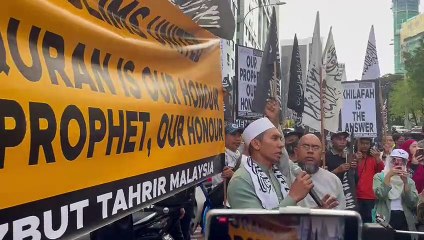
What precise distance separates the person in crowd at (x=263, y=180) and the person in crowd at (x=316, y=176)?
60 centimetres

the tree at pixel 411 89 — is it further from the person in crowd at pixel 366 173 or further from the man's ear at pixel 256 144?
the man's ear at pixel 256 144

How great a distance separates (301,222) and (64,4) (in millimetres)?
1002

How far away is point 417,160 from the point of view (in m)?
7.23

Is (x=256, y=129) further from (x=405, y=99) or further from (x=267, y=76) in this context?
(x=405, y=99)

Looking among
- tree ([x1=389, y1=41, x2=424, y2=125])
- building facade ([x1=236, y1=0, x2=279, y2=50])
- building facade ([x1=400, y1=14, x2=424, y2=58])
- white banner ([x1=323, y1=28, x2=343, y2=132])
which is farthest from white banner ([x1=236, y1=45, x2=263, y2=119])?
building facade ([x1=400, y1=14, x2=424, y2=58])

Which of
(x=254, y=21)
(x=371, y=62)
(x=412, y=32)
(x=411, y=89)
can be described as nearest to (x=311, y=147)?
(x=371, y=62)

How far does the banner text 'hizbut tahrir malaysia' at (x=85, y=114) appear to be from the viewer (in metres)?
1.47

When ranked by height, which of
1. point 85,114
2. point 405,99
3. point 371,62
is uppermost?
point 405,99

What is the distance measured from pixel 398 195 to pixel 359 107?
4.25m

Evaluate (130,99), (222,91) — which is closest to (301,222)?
(130,99)

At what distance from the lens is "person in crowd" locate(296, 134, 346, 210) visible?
4.46m

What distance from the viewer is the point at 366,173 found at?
7.62 metres

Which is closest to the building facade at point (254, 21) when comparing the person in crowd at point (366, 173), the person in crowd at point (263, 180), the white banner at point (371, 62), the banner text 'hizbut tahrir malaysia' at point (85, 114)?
the white banner at point (371, 62)

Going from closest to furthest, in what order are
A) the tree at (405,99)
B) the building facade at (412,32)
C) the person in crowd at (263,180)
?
the person in crowd at (263,180) → the tree at (405,99) → the building facade at (412,32)
